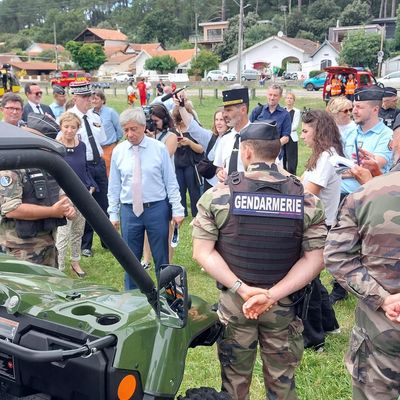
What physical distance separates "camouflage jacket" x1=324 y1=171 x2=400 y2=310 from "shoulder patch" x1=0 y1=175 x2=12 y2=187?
233cm

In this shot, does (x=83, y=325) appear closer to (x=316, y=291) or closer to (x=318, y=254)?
(x=318, y=254)

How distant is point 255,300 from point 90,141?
13.7 feet

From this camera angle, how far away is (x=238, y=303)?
288cm

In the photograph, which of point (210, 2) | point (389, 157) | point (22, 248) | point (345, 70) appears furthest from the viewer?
point (210, 2)

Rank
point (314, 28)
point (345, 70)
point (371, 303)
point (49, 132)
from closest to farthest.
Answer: point (371, 303) → point (49, 132) → point (345, 70) → point (314, 28)

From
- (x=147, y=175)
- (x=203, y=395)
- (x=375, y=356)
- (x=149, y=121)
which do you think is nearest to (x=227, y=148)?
(x=147, y=175)

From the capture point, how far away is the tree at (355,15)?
8362cm

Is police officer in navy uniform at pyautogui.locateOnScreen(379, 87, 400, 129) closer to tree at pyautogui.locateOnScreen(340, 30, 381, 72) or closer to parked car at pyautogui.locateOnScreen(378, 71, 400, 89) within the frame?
parked car at pyautogui.locateOnScreen(378, 71, 400, 89)

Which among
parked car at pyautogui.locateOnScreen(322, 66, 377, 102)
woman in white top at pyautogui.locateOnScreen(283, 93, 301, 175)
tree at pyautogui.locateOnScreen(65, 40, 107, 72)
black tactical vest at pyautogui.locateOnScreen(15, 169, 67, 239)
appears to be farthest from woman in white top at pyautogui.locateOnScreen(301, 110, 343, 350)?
tree at pyautogui.locateOnScreen(65, 40, 107, 72)

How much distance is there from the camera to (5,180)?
3.76 metres

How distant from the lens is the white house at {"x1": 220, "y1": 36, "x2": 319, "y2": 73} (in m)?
71.3

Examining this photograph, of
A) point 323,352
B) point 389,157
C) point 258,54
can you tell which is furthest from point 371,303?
point 258,54

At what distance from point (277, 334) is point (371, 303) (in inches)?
24.7

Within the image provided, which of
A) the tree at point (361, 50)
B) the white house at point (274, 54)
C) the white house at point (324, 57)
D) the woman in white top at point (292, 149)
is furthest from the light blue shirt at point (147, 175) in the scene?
the white house at point (274, 54)
